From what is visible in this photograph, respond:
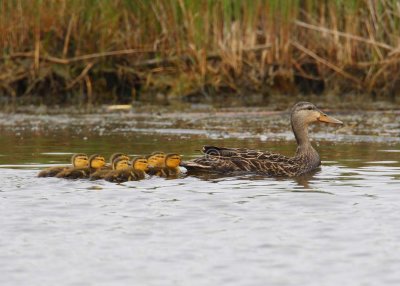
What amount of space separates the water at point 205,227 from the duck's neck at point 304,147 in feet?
0.59

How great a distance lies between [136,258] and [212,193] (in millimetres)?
2585

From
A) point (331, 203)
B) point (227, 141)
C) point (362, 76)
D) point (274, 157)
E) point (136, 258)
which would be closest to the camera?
point (136, 258)

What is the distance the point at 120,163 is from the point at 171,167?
52cm

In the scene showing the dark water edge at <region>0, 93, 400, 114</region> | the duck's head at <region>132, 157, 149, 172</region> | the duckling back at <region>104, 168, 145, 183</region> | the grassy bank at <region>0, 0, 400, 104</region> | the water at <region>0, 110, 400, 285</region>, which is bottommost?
the water at <region>0, 110, 400, 285</region>

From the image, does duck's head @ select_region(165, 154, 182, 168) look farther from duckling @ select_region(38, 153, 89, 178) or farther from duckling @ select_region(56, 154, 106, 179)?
duckling @ select_region(38, 153, 89, 178)

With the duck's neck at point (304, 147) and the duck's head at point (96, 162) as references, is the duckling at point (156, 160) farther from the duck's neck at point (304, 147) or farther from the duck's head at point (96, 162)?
the duck's neck at point (304, 147)

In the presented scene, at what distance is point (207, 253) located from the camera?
6.77 m

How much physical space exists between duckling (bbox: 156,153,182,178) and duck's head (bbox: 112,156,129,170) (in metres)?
0.33

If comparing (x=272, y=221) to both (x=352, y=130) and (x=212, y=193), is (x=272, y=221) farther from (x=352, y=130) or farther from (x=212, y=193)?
(x=352, y=130)

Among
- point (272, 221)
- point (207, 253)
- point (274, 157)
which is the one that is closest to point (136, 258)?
point (207, 253)

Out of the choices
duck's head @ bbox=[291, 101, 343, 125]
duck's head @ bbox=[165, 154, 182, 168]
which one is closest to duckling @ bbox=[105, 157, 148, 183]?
duck's head @ bbox=[165, 154, 182, 168]

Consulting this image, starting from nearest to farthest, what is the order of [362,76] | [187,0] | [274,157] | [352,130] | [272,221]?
[272,221] → [274,157] → [352,130] → [187,0] → [362,76]

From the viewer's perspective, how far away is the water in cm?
630

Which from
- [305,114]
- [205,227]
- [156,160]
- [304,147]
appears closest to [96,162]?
[156,160]
